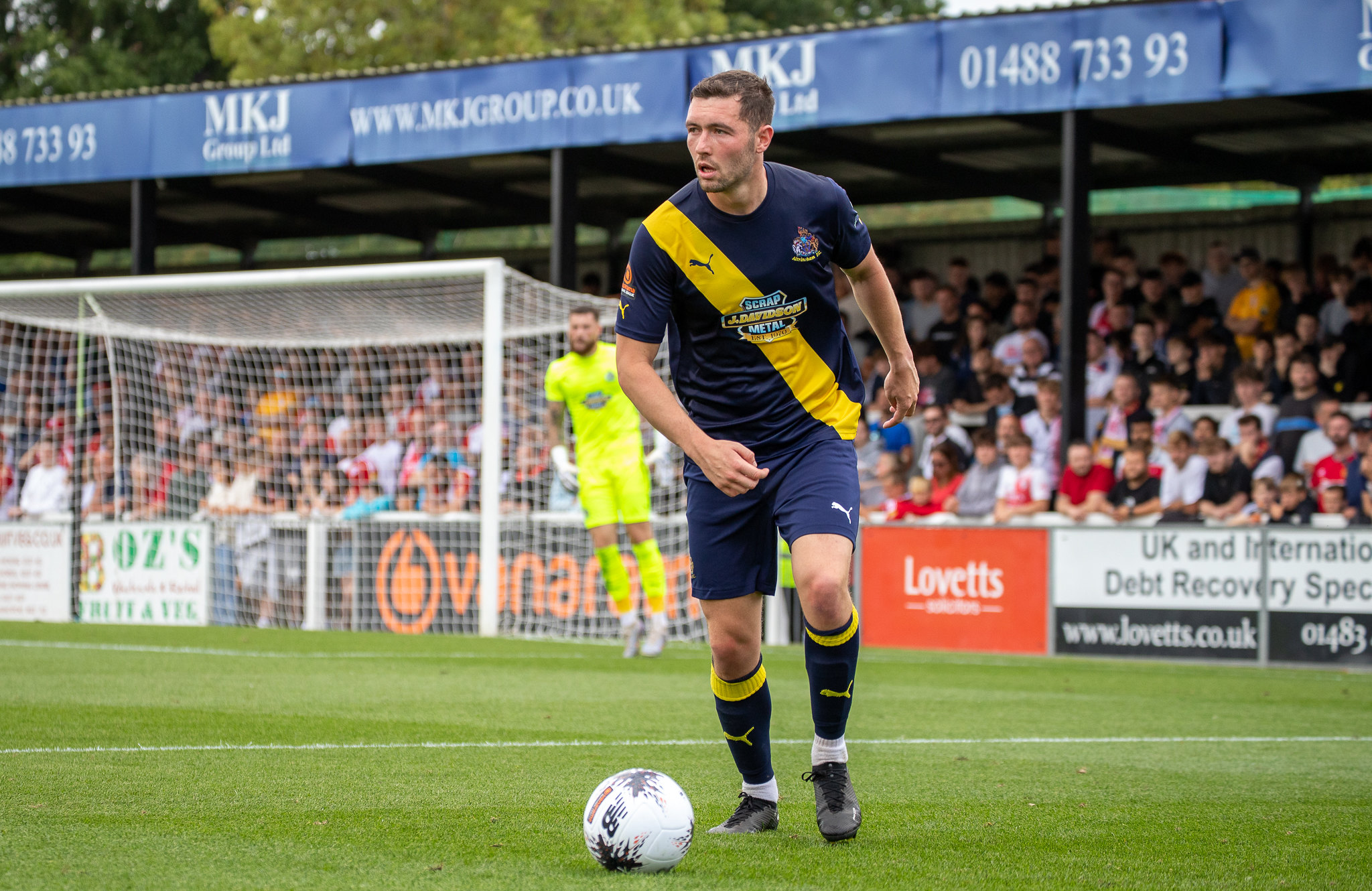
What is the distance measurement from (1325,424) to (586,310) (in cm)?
635

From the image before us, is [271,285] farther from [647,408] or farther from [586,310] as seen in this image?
[647,408]

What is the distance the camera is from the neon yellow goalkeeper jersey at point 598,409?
1151 centimetres

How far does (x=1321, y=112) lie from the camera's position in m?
16.3

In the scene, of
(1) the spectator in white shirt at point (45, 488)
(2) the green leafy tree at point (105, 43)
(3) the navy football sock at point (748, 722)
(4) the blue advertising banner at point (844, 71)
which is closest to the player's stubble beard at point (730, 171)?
(3) the navy football sock at point (748, 722)

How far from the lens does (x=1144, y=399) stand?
15.0m

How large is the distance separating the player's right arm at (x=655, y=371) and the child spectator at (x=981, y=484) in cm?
971

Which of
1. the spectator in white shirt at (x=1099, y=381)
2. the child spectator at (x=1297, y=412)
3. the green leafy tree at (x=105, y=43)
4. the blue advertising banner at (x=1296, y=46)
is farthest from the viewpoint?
the green leafy tree at (x=105, y=43)

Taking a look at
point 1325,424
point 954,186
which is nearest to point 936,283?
point 954,186

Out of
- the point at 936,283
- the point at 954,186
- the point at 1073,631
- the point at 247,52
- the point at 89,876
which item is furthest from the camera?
the point at 247,52

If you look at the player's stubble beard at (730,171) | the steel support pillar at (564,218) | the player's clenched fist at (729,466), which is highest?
the steel support pillar at (564,218)

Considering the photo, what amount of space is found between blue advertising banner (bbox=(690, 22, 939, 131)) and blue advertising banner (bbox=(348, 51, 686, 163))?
54 cm

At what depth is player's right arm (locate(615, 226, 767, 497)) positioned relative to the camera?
4.44 meters

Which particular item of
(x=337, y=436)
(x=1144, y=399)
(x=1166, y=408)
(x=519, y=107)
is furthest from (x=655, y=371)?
(x=337, y=436)

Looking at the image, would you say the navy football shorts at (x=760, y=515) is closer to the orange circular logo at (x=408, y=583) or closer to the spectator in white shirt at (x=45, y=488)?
the orange circular logo at (x=408, y=583)
